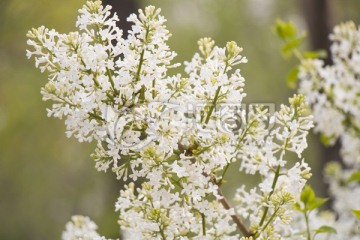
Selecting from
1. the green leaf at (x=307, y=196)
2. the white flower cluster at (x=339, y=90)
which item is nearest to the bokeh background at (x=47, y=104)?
the white flower cluster at (x=339, y=90)

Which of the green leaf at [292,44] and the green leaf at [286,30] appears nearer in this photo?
the green leaf at [292,44]

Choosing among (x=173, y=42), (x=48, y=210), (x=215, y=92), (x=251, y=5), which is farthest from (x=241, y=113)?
(x=48, y=210)

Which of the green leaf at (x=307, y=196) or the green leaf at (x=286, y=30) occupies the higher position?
the green leaf at (x=286, y=30)

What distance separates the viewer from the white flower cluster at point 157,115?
2004 millimetres

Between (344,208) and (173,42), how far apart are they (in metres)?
7.40

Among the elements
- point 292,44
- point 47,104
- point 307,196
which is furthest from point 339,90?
point 47,104

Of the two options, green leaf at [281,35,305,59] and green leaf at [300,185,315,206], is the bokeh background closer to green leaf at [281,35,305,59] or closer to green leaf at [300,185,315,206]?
green leaf at [281,35,305,59]

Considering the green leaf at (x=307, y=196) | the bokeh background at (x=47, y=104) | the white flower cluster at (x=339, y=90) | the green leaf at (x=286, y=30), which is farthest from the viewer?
the bokeh background at (x=47, y=104)

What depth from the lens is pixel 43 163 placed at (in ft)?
44.9

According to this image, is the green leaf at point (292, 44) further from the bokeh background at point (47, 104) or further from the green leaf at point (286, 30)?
the bokeh background at point (47, 104)

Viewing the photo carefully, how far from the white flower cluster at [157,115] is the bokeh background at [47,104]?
6.78 meters

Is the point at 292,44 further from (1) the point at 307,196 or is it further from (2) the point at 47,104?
(2) the point at 47,104

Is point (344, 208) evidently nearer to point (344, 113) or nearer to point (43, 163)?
point (344, 113)

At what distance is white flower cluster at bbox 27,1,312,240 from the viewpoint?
2.00m
